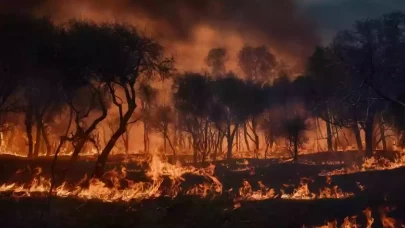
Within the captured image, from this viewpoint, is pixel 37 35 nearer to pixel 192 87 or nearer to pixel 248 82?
pixel 192 87

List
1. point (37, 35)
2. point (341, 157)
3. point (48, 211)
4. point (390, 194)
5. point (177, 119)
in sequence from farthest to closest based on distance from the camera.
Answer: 1. point (177, 119)
2. point (341, 157)
3. point (37, 35)
4. point (390, 194)
5. point (48, 211)

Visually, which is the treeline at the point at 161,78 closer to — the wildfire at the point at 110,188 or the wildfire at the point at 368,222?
the wildfire at the point at 110,188

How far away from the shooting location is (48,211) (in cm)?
1664

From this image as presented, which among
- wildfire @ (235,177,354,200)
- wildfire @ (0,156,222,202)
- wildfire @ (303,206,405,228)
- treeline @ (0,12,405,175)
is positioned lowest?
wildfire @ (303,206,405,228)

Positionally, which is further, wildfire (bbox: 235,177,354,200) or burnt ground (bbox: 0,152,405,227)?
wildfire (bbox: 235,177,354,200)

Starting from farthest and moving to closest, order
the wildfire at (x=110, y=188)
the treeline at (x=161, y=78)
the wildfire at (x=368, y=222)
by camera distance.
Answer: the treeline at (x=161, y=78)
the wildfire at (x=110, y=188)
the wildfire at (x=368, y=222)

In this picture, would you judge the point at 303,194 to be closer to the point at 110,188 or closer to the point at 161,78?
the point at 110,188

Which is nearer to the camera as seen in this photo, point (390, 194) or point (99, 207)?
point (99, 207)

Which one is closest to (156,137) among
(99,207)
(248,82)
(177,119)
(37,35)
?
(177,119)

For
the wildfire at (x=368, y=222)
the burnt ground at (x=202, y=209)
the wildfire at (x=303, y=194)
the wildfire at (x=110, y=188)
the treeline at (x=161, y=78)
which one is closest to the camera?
the burnt ground at (x=202, y=209)

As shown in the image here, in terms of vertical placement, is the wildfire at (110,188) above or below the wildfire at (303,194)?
above

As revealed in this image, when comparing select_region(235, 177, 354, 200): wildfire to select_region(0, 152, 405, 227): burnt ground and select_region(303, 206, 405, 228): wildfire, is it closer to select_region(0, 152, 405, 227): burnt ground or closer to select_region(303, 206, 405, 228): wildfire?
select_region(0, 152, 405, 227): burnt ground

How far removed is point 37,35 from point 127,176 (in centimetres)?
1352

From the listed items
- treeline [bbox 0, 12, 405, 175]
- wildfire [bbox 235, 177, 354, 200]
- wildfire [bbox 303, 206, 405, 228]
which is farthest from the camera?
treeline [bbox 0, 12, 405, 175]
